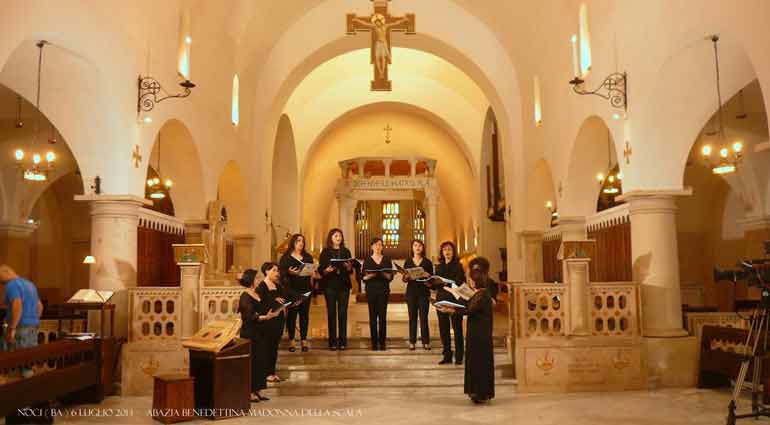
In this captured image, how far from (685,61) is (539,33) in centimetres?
429

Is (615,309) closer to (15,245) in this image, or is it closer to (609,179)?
(609,179)

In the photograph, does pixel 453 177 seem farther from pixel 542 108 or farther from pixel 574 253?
pixel 574 253

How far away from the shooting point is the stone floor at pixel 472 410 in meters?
6.20

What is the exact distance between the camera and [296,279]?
8516 mm

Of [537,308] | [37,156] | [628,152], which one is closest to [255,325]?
[537,308]

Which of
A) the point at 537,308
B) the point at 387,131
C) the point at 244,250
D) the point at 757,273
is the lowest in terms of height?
the point at 537,308

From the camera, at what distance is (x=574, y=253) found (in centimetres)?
793

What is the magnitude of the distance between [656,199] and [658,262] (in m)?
0.75

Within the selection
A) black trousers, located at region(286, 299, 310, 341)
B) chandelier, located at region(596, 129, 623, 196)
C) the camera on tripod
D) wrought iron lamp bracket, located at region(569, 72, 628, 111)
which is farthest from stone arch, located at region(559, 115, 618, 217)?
black trousers, located at region(286, 299, 310, 341)

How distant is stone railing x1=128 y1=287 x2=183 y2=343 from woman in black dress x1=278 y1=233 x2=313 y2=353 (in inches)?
49.8

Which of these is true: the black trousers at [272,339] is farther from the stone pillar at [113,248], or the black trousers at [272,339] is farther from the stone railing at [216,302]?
the stone pillar at [113,248]

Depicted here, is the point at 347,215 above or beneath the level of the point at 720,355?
above

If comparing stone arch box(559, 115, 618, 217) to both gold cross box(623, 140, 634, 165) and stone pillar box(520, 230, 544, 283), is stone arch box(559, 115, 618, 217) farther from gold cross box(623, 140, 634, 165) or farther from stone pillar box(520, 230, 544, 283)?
stone pillar box(520, 230, 544, 283)

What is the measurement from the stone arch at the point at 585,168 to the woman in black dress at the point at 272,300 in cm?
520
